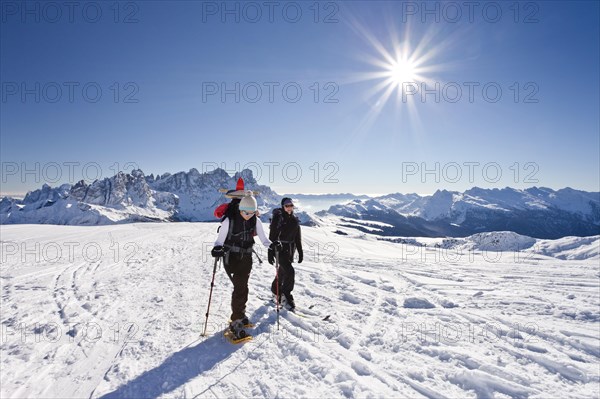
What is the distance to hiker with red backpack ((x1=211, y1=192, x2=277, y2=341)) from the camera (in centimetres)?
611

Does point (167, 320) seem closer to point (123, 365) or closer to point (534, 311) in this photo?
point (123, 365)

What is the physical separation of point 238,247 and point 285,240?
6.38 feet

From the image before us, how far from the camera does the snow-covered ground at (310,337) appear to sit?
430 centimetres

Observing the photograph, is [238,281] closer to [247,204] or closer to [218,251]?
[218,251]

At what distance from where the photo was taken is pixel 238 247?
6219 mm

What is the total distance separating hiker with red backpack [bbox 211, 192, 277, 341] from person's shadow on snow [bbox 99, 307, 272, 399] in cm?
54

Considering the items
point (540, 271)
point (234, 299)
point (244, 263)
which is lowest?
point (540, 271)

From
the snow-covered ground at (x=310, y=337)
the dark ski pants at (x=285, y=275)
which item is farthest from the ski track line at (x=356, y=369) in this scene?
the dark ski pants at (x=285, y=275)

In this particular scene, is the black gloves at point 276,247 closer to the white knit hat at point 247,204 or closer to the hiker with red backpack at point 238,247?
the hiker with red backpack at point 238,247

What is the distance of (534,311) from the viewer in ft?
24.2

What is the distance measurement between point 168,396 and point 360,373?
8.87ft

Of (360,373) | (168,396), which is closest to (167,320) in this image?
(168,396)

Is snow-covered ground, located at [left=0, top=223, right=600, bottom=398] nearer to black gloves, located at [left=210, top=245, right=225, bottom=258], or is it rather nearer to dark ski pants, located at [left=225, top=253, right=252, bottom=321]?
dark ski pants, located at [left=225, top=253, right=252, bottom=321]

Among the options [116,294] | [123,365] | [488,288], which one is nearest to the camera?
[123,365]
